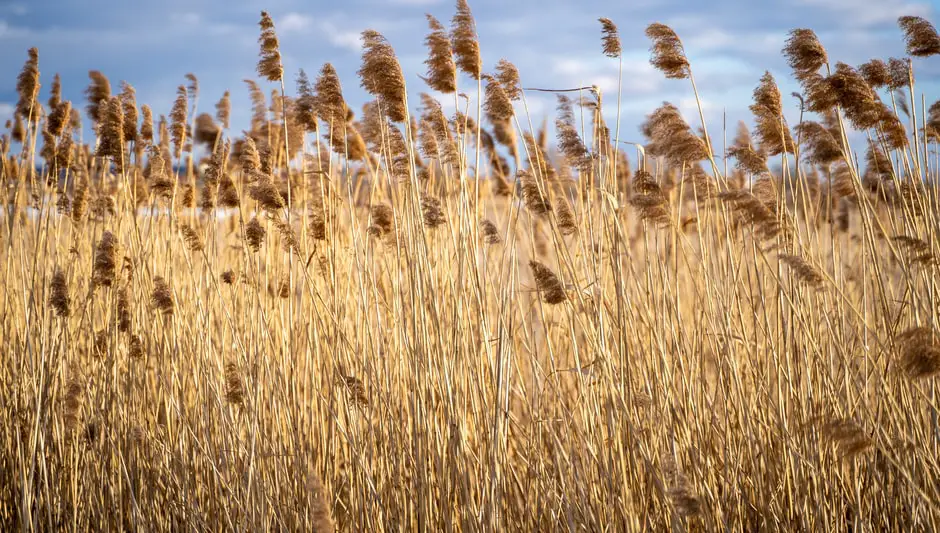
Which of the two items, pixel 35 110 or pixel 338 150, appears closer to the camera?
pixel 338 150

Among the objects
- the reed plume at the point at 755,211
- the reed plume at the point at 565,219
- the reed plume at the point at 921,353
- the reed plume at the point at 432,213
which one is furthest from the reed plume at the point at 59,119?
the reed plume at the point at 921,353

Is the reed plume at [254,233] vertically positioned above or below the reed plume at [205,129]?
below

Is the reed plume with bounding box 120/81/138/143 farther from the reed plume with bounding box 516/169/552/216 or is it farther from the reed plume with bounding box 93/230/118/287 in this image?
the reed plume with bounding box 516/169/552/216

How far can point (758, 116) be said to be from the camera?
8.39ft

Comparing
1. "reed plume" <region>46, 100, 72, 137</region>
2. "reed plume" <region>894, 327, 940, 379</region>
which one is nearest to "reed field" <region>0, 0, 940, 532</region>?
"reed plume" <region>894, 327, 940, 379</region>

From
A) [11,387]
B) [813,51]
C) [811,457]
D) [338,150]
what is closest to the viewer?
[811,457]

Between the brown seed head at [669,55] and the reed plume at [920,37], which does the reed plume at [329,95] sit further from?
the reed plume at [920,37]

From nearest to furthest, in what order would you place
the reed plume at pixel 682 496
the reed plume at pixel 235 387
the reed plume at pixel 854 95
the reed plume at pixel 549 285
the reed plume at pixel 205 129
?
the reed plume at pixel 682 496 < the reed plume at pixel 549 285 < the reed plume at pixel 854 95 < the reed plume at pixel 235 387 < the reed plume at pixel 205 129

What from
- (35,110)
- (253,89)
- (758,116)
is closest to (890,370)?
(758,116)

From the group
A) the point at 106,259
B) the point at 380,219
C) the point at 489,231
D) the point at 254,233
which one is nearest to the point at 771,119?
the point at 489,231

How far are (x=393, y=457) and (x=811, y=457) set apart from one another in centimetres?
114

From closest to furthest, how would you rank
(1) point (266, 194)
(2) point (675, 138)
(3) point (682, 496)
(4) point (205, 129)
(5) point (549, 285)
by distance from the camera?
(3) point (682, 496) < (5) point (549, 285) < (2) point (675, 138) < (1) point (266, 194) < (4) point (205, 129)

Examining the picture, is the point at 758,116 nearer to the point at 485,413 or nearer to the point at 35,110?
the point at 485,413

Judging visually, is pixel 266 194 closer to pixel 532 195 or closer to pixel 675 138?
pixel 532 195
